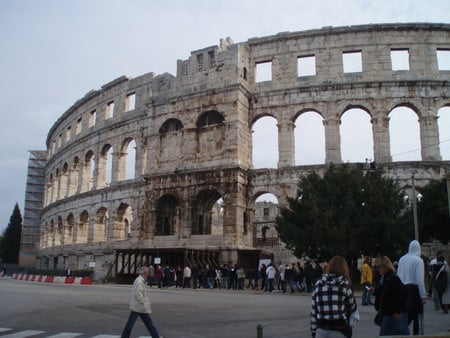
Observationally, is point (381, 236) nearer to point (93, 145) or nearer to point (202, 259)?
point (202, 259)

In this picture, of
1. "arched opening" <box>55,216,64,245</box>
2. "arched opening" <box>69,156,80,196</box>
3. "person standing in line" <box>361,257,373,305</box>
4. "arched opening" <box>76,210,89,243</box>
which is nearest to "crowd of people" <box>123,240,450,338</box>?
"person standing in line" <box>361,257,373,305</box>

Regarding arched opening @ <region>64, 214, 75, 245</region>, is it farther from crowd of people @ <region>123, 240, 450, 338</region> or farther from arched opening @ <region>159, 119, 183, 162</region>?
crowd of people @ <region>123, 240, 450, 338</region>

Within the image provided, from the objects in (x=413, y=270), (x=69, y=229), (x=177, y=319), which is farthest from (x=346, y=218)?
(x=69, y=229)

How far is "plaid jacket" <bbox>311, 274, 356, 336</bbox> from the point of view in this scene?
15.6 feet

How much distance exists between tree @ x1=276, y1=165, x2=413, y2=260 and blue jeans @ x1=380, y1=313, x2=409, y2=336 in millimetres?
14177

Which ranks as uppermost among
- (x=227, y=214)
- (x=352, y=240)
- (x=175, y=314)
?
(x=227, y=214)

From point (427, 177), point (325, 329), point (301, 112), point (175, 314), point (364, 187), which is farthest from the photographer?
point (301, 112)

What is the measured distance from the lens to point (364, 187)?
21.5 m

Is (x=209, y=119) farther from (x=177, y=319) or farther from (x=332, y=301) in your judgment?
(x=332, y=301)

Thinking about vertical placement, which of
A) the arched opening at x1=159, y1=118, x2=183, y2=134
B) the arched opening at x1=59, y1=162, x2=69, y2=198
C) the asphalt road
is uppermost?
the arched opening at x1=159, y1=118, x2=183, y2=134

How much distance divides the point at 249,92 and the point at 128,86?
403 inches

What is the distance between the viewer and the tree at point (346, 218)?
65.8ft

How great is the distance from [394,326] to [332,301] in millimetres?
1441

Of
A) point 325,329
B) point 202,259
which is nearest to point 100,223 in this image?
point 202,259
